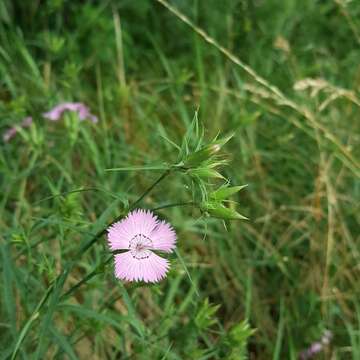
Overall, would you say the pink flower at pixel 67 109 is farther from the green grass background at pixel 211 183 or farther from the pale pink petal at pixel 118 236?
the pale pink petal at pixel 118 236

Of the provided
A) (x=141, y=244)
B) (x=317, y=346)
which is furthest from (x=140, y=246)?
(x=317, y=346)

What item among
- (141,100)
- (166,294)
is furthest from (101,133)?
(166,294)

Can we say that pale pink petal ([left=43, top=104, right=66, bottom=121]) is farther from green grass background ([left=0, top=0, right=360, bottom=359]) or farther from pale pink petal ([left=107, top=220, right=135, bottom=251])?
pale pink petal ([left=107, top=220, right=135, bottom=251])

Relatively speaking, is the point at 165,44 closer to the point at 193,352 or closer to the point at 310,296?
the point at 310,296

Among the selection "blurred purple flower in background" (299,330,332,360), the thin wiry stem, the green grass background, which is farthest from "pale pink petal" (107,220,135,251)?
"blurred purple flower in background" (299,330,332,360)

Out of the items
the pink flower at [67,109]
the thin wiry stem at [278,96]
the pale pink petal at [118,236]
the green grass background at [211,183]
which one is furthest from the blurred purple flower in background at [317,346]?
the pale pink petal at [118,236]

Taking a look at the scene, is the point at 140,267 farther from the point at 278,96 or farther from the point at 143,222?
the point at 278,96

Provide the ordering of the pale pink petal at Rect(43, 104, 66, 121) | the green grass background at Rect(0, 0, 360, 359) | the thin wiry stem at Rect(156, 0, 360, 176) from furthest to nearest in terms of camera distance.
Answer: the pale pink petal at Rect(43, 104, 66, 121), the thin wiry stem at Rect(156, 0, 360, 176), the green grass background at Rect(0, 0, 360, 359)
